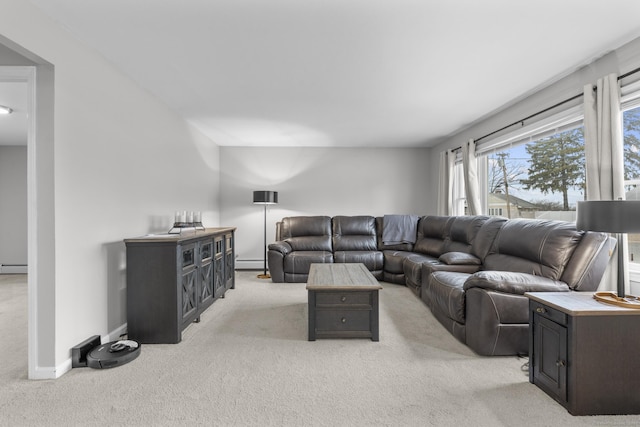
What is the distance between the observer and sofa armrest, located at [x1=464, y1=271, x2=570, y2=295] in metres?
2.21

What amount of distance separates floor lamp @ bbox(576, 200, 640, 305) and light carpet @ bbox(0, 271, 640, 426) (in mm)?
861

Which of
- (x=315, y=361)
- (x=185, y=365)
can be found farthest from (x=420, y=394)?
(x=185, y=365)

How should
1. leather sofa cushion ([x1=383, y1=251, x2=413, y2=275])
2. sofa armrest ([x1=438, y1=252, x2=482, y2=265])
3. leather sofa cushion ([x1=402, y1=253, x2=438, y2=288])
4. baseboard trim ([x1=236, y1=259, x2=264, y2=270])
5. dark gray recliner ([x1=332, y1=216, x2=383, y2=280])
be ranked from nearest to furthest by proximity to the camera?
1. sofa armrest ([x1=438, y1=252, x2=482, y2=265])
2. leather sofa cushion ([x1=402, y1=253, x2=438, y2=288])
3. leather sofa cushion ([x1=383, y1=251, x2=413, y2=275])
4. dark gray recliner ([x1=332, y1=216, x2=383, y2=280])
5. baseboard trim ([x1=236, y1=259, x2=264, y2=270])

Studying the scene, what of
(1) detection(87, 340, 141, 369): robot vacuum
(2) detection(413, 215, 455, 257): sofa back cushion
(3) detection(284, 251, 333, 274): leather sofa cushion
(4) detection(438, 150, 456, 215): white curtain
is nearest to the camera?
(1) detection(87, 340, 141, 369): robot vacuum

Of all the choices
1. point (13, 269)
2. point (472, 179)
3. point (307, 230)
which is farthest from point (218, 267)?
point (13, 269)

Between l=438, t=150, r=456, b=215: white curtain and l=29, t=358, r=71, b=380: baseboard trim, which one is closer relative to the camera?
l=29, t=358, r=71, b=380: baseboard trim

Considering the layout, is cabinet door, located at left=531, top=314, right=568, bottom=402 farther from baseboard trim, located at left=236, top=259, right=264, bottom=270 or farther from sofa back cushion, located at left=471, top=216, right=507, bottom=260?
baseboard trim, located at left=236, top=259, right=264, bottom=270

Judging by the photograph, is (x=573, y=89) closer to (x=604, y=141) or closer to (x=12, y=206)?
(x=604, y=141)

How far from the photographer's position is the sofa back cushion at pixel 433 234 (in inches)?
177

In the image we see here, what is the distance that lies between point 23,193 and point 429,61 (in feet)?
23.7

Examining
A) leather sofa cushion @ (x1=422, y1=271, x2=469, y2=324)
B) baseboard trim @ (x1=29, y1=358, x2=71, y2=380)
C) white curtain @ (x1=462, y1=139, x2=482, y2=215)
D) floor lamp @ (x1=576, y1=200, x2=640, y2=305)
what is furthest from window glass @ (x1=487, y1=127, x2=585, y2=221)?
baseboard trim @ (x1=29, y1=358, x2=71, y2=380)

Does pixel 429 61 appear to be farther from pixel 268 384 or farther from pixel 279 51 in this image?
pixel 268 384

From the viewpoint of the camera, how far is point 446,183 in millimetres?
5191

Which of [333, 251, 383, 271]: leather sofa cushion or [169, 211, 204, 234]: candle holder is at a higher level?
[169, 211, 204, 234]: candle holder
